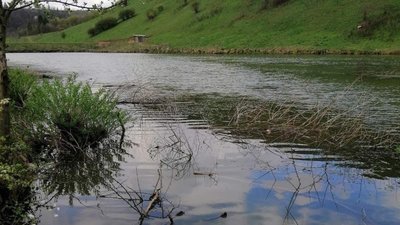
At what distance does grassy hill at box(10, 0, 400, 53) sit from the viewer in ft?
257

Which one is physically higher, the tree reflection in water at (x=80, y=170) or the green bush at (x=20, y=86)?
the green bush at (x=20, y=86)

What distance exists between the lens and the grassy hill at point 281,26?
78188 mm

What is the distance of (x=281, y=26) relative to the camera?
9375 cm

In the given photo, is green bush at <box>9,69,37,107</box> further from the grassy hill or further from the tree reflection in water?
the grassy hill

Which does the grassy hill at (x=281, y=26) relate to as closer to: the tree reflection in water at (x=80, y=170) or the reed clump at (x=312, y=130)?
the reed clump at (x=312, y=130)

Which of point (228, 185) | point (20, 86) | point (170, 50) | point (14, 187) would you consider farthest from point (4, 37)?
point (170, 50)

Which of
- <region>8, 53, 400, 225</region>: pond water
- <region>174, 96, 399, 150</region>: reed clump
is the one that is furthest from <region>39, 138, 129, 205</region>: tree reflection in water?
<region>174, 96, 399, 150</region>: reed clump

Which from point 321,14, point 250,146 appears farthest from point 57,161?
point 321,14

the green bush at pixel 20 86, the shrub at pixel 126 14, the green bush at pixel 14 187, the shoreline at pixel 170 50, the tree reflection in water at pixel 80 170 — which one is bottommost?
the shoreline at pixel 170 50

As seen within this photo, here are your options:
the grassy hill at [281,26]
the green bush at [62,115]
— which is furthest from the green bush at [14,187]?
the grassy hill at [281,26]

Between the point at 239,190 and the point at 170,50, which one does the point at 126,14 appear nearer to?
the point at 170,50

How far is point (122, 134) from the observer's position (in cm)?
1686

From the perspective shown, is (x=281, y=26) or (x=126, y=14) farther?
(x=126, y=14)

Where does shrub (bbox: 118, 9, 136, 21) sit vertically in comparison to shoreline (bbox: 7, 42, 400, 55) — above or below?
above
